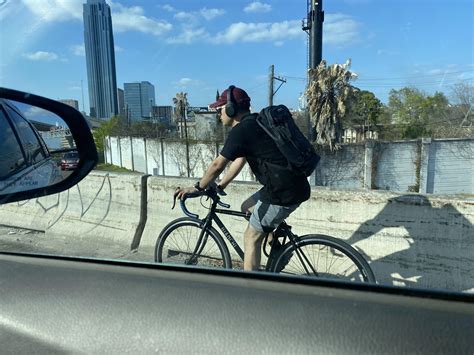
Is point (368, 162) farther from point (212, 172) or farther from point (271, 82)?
point (271, 82)

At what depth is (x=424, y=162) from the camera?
1025 inches

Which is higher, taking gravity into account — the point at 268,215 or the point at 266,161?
the point at 266,161

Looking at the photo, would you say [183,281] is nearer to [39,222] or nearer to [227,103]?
[227,103]

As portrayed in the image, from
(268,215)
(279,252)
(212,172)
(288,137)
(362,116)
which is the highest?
(362,116)

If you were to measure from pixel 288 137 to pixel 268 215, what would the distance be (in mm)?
682

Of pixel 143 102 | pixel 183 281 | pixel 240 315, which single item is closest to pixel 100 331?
pixel 183 281

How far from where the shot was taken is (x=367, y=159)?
25.7 m

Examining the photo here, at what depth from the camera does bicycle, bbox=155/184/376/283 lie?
3.18m

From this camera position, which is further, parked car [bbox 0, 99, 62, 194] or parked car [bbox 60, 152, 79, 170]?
parked car [bbox 60, 152, 79, 170]

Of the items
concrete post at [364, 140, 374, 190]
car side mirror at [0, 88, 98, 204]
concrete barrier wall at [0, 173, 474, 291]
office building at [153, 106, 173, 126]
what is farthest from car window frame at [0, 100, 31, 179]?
concrete post at [364, 140, 374, 190]

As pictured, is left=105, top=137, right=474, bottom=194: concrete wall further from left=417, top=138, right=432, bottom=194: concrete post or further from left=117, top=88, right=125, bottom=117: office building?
left=117, top=88, right=125, bottom=117: office building

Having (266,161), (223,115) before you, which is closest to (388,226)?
(266,161)

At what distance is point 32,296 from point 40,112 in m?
1.03

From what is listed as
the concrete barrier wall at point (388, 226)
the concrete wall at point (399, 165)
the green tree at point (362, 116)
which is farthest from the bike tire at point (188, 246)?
the concrete wall at point (399, 165)
